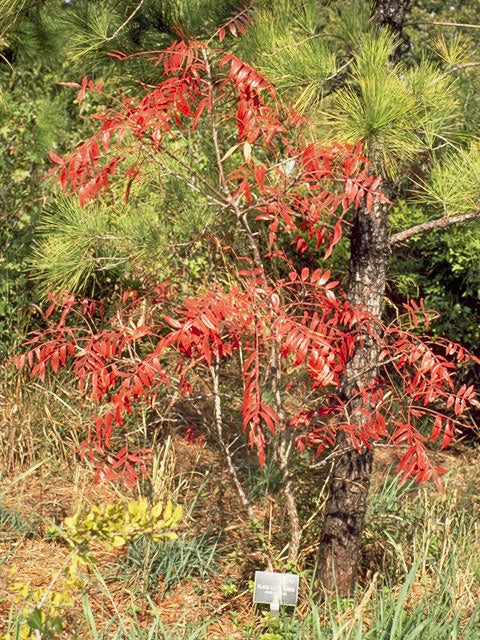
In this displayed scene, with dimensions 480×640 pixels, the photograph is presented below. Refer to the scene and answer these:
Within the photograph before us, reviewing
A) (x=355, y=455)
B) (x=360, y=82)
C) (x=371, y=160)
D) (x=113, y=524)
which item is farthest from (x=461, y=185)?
(x=113, y=524)

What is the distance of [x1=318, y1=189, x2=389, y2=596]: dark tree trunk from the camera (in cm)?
291

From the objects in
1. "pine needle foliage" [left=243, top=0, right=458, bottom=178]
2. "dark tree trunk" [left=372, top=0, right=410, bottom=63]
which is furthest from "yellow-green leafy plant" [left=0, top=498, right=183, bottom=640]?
"dark tree trunk" [left=372, top=0, right=410, bottom=63]

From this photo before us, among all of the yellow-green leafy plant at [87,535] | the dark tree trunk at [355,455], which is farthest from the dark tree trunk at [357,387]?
the yellow-green leafy plant at [87,535]

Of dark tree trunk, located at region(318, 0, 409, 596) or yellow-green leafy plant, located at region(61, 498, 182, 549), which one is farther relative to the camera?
dark tree trunk, located at region(318, 0, 409, 596)

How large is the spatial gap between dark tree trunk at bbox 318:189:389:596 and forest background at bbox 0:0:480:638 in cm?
11

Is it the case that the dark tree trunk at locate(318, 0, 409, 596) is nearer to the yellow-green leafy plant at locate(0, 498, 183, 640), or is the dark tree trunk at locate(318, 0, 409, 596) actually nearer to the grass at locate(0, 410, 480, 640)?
the grass at locate(0, 410, 480, 640)

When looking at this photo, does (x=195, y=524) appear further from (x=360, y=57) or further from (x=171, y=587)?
(x=360, y=57)

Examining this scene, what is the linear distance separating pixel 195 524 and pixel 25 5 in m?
2.42

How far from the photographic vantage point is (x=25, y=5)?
12.0 feet

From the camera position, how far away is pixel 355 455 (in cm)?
296

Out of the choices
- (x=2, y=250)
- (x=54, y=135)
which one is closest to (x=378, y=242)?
(x=2, y=250)

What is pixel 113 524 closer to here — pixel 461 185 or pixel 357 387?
pixel 357 387

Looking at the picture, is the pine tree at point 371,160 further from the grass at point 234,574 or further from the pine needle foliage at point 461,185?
the grass at point 234,574

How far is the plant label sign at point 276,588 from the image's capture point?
2748mm
